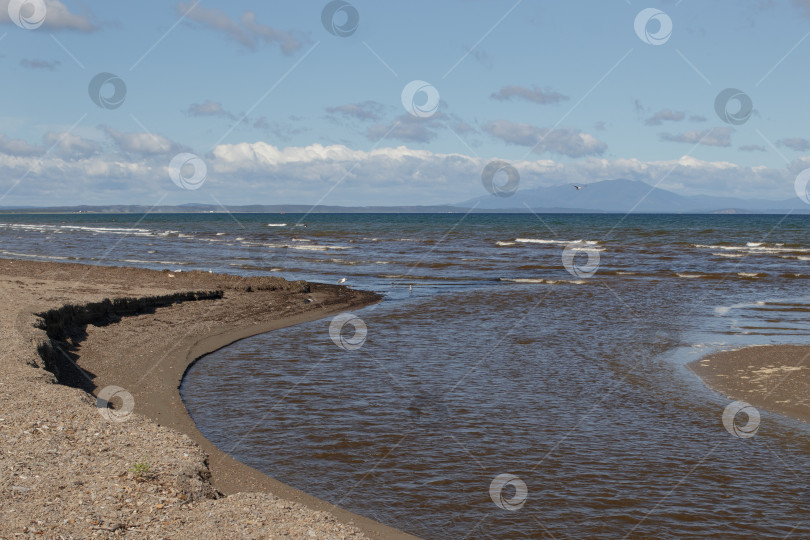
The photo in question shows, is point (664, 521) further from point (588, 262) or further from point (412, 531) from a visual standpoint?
point (588, 262)

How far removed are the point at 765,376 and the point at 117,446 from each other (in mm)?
11615

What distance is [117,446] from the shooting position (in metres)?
7.79

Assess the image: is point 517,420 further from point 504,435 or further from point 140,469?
point 140,469

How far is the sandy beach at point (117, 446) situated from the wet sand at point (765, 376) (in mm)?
7807

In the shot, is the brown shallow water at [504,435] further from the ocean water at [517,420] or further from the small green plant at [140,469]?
the small green plant at [140,469]

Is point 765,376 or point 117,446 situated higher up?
point 765,376

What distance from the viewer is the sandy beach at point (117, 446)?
610 cm

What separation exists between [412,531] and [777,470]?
4921mm

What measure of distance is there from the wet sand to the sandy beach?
25.6ft

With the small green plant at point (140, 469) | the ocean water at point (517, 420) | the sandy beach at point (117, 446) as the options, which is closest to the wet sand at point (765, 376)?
the ocean water at point (517, 420)

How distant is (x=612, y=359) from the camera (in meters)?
14.5

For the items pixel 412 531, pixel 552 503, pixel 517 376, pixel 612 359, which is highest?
pixel 612 359

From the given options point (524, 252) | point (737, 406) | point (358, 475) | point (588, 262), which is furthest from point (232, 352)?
point (524, 252)

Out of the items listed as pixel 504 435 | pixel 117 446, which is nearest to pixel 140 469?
pixel 117 446
